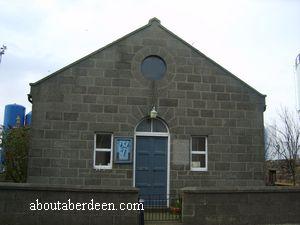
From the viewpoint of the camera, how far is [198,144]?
48.2ft

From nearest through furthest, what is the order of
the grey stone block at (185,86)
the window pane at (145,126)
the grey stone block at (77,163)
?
the grey stone block at (77,163) → the window pane at (145,126) → the grey stone block at (185,86)

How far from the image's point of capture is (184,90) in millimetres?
14750

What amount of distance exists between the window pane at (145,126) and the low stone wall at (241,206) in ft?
12.3

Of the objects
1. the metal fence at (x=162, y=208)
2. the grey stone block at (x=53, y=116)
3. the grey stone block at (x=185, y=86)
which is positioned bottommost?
the metal fence at (x=162, y=208)

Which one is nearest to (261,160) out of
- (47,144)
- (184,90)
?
(184,90)

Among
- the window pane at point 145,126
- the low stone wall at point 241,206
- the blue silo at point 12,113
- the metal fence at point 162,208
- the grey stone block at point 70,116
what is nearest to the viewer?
the low stone wall at point 241,206

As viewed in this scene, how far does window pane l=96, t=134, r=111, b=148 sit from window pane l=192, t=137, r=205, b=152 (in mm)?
3064

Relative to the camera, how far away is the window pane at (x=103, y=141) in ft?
46.4

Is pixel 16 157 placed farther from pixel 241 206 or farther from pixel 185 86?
pixel 241 206

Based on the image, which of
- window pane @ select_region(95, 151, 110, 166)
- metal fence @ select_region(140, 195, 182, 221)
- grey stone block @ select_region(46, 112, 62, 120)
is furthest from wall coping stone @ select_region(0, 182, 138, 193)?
grey stone block @ select_region(46, 112, 62, 120)

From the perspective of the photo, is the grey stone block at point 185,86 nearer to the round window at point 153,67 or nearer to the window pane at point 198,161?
the round window at point 153,67

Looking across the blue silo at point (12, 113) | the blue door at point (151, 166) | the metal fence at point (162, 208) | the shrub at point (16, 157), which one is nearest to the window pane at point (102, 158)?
the blue door at point (151, 166)

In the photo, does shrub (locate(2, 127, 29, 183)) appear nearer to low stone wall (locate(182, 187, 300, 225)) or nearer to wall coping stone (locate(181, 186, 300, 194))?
wall coping stone (locate(181, 186, 300, 194))

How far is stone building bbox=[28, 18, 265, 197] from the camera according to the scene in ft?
45.3
